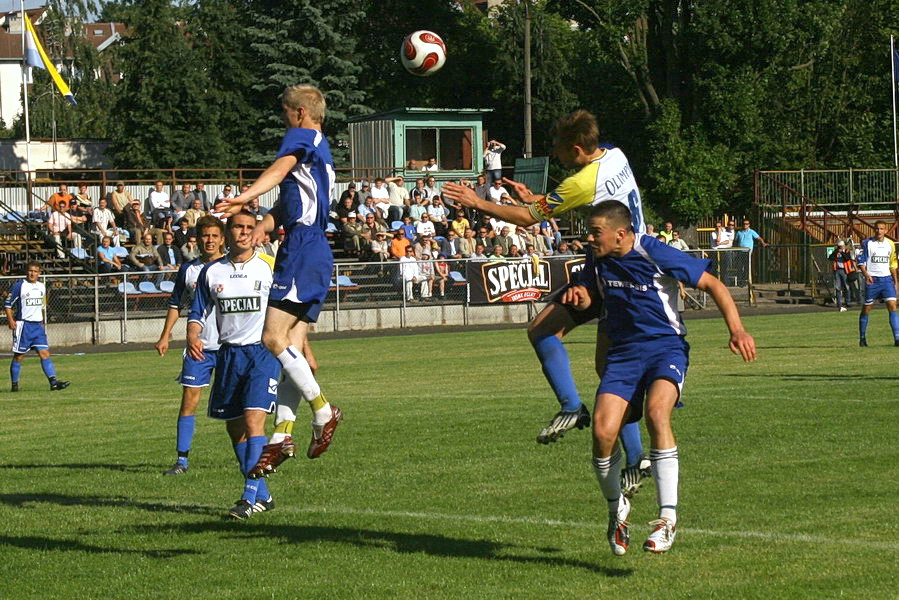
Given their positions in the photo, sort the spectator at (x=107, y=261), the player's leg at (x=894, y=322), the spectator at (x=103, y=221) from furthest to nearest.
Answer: the spectator at (x=103, y=221) → the spectator at (x=107, y=261) → the player's leg at (x=894, y=322)

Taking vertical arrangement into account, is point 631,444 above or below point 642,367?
below

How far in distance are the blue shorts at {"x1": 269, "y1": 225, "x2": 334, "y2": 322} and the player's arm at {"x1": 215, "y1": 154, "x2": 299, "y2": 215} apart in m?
0.52

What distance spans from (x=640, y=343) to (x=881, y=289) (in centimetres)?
1767

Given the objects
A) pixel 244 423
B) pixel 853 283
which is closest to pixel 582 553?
pixel 244 423

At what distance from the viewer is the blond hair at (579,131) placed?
823 centimetres

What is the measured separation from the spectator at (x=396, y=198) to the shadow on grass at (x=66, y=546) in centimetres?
2870

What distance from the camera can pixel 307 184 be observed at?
8477mm

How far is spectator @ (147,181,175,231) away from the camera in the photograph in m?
34.7

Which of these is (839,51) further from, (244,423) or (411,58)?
(244,423)

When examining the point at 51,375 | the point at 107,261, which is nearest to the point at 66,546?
the point at 51,375

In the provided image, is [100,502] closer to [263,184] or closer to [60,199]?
[263,184]

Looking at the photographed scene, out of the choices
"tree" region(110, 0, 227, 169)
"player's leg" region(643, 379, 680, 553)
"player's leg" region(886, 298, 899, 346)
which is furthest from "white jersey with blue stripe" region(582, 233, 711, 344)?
"tree" region(110, 0, 227, 169)

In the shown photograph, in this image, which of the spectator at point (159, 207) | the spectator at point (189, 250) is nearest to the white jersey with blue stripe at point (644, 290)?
the spectator at point (189, 250)

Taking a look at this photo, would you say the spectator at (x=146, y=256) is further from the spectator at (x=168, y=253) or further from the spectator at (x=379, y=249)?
the spectator at (x=379, y=249)
